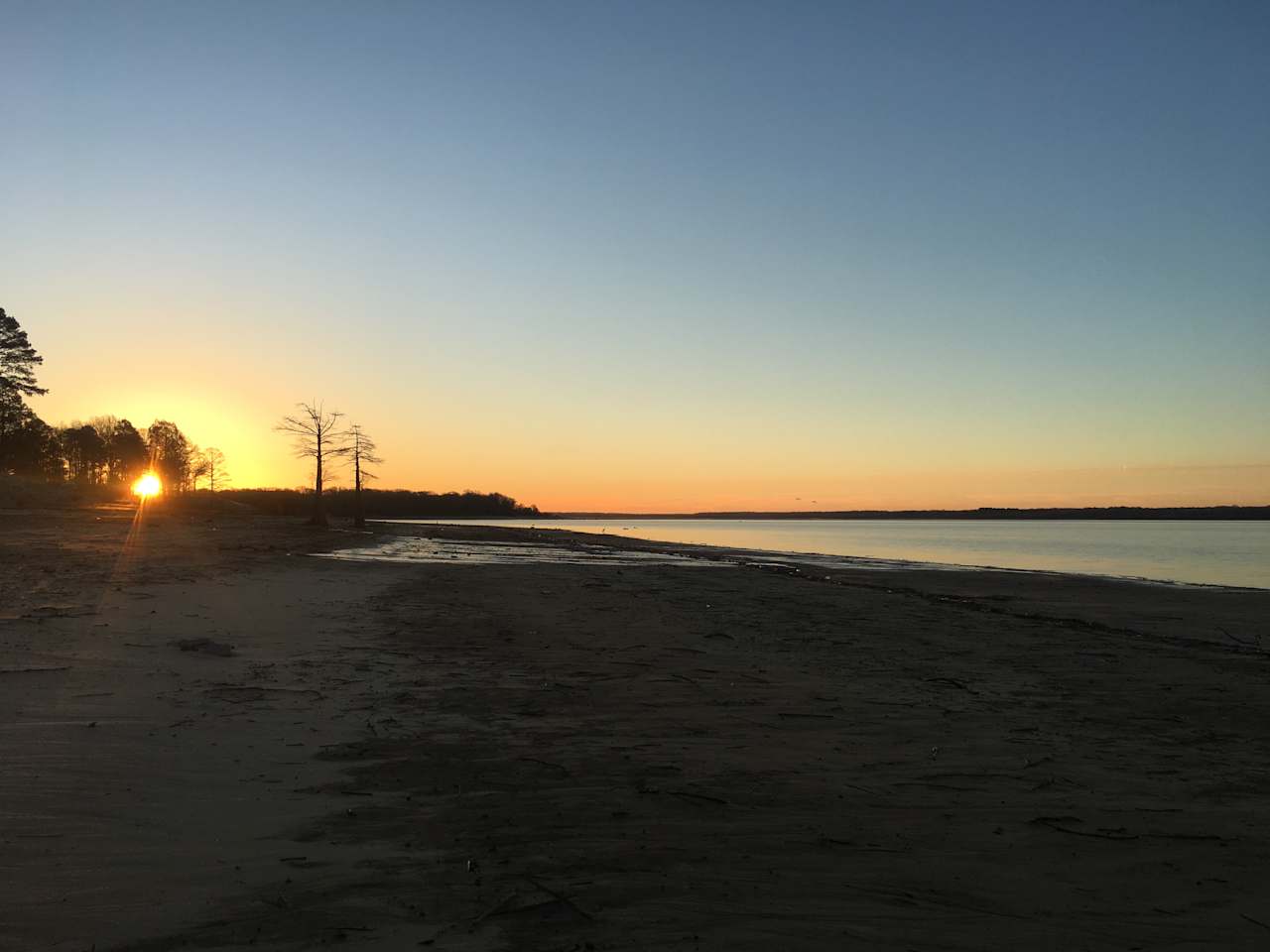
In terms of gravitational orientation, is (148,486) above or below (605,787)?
above

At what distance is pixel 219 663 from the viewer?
915 cm

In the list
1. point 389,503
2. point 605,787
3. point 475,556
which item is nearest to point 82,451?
point 389,503

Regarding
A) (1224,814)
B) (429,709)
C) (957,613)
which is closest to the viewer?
(1224,814)

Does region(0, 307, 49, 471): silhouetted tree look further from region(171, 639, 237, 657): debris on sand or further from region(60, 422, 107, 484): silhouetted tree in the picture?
region(171, 639, 237, 657): debris on sand

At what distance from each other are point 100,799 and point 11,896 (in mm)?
1354

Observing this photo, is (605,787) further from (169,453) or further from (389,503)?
(389,503)

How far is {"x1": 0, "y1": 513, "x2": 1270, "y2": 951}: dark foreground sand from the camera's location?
12.6ft

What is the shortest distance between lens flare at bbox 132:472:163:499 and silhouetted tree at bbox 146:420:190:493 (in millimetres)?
4668

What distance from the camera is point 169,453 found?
95.8 m

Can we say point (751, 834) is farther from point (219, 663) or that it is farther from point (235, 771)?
point (219, 663)

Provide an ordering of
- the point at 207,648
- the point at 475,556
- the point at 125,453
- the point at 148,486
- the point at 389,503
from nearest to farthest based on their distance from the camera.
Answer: the point at 207,648 → the point at 475,556 → the point at 148,486 → the point at 125,453 → the point at 389,503

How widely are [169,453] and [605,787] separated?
10503 centimetres

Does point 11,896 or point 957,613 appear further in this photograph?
point 957,613

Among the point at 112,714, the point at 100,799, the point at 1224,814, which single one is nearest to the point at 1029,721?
the point at 1224,814
